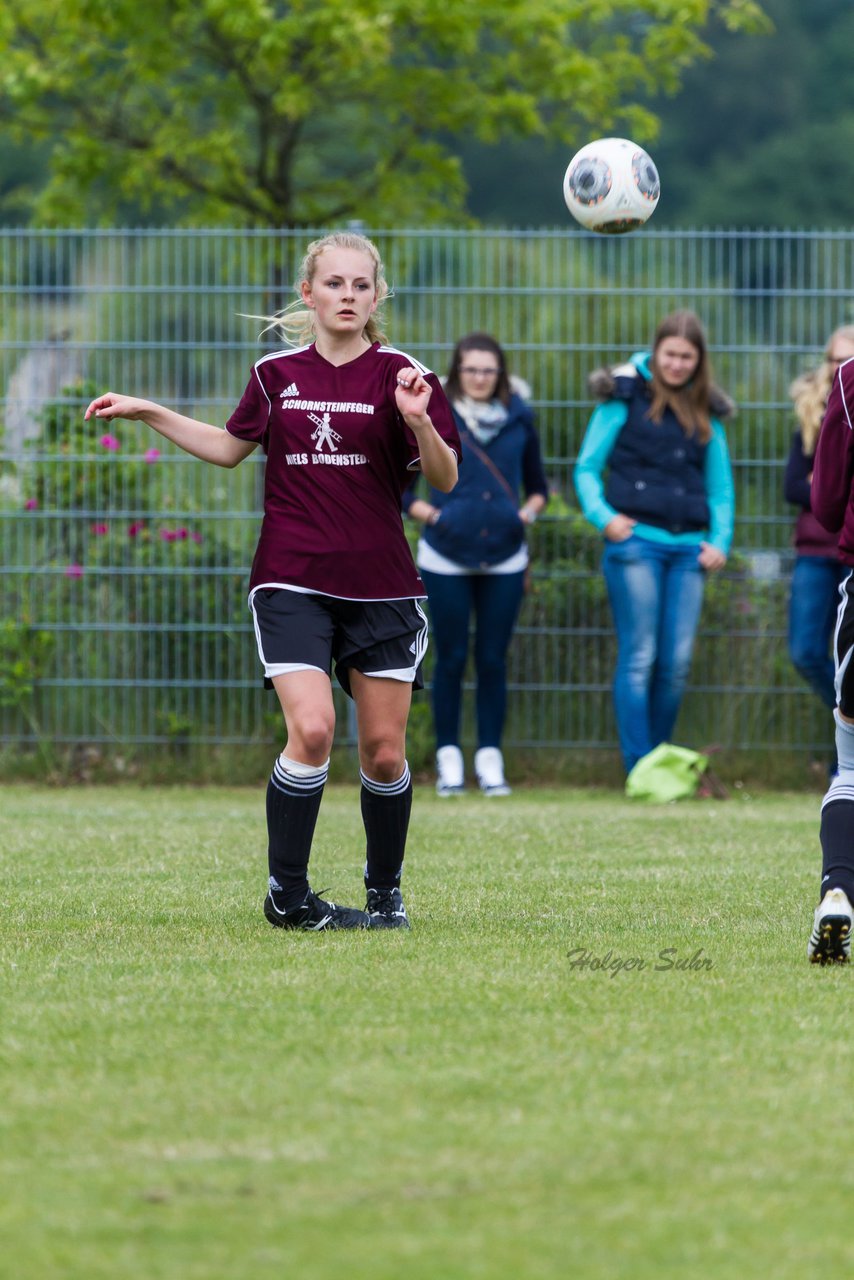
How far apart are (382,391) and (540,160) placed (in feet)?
158

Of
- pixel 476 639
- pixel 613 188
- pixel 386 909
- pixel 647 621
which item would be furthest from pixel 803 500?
pixel 386 909

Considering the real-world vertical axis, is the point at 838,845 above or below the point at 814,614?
below

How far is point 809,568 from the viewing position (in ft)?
31.3

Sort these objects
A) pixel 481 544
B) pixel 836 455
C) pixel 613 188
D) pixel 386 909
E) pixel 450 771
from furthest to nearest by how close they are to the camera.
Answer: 1. pixel 450 771
2. pixel 481 544
3. pixel 613 188
4. pixel 386 909
5. pixel 836 455

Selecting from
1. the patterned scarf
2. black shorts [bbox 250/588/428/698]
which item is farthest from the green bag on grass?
black shorts [bbox 250/588/428/698]

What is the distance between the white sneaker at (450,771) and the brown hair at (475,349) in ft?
5.87

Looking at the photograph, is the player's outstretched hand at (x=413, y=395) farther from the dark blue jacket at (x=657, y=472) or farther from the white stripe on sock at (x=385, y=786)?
the dark blue jacket at (x=657, y=472)

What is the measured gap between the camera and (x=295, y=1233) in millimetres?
2832

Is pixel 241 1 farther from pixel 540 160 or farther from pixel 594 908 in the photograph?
pixel 540 160

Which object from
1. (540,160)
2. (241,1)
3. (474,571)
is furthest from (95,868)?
(540,160)

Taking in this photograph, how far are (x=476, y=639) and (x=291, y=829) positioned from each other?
421 centimetres

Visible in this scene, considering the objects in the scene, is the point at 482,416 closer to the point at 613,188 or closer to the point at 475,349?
the point at 475,349

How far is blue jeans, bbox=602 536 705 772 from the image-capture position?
9234mm

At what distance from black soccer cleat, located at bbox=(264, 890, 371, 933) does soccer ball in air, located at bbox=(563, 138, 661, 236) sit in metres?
3.25
